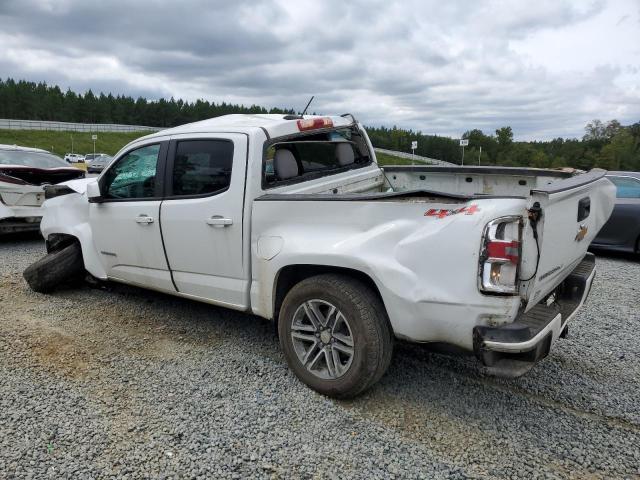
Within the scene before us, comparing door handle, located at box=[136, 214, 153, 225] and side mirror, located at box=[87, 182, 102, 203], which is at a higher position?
side mirror, located at box=[87, 182, 102, 203]

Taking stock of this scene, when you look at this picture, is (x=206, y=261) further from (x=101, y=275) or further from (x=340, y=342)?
(x=101, y=275)

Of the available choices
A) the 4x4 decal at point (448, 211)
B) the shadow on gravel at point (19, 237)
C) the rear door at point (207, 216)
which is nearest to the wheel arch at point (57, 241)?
the rear door at point (207, 216)

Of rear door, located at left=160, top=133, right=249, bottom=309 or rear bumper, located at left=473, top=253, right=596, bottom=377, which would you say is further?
rear door, located at left=160, top=133, right=249, bottom=309

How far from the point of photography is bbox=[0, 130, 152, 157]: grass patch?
69.8 m

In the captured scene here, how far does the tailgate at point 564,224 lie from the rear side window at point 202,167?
2.15 meters

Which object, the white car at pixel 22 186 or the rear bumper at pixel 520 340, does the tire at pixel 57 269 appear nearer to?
the white car at pixel 22 186

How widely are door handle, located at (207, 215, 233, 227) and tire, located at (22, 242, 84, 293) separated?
2.38 m

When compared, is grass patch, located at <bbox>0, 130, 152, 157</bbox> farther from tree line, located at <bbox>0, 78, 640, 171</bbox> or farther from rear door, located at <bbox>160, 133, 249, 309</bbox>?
rear door, located at <bbox>160, 133, 249, 309</bbox>

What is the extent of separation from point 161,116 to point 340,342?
125919mm

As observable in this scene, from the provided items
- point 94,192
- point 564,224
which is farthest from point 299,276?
point 94,192

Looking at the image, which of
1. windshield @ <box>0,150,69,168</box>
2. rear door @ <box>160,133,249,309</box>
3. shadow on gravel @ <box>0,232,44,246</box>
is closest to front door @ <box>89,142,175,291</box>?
rear door @ <box>160,133,249,309</box>

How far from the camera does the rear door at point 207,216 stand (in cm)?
369

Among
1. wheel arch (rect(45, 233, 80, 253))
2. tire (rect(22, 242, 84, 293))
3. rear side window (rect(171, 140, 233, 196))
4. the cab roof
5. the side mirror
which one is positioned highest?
the cab roof

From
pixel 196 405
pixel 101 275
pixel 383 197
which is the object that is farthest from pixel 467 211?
pixel 101 275
